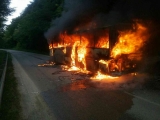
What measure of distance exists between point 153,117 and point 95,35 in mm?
7941

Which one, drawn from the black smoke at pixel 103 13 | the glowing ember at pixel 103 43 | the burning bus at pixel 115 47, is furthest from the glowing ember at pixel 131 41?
the black smoke at pixel 103 13

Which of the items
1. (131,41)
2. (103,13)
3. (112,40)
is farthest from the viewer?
(103,13)

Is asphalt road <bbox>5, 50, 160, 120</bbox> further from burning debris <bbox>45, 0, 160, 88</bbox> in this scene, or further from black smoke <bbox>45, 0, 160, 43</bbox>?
black smoke <bbox>45, 0, 160, 43</bbox>

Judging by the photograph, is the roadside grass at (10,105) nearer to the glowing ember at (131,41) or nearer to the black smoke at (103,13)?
the glowing ember at (131,41)

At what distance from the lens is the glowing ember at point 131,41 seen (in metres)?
12.0

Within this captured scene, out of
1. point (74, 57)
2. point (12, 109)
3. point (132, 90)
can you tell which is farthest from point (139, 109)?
point (74, 57)

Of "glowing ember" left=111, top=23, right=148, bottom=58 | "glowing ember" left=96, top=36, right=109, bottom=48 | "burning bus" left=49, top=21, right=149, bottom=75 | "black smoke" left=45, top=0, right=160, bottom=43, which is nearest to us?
"burning bus" left=49, top=21, right=149, bottom=75

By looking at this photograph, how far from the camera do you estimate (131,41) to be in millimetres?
12297

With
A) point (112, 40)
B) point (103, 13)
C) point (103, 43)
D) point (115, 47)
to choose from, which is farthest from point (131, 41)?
point (103, 13)

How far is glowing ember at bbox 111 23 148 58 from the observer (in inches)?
472

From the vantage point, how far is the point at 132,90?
878 cm

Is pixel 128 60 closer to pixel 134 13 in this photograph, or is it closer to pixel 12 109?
pixel 134 13

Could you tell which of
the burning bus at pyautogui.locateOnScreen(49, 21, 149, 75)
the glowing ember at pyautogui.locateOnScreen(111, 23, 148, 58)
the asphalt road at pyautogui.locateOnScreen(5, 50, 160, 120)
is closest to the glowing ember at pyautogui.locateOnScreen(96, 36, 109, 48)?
the burning bus at pyautogui.locateOnScreen(49, 21, 149, 75)

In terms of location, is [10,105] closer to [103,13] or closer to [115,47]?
[115,47]
